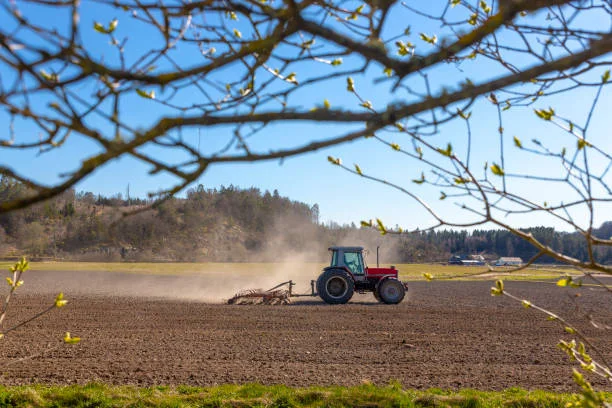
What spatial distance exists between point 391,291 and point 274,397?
13.2 metres

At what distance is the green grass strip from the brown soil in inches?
23.8

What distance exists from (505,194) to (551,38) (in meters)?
1.03

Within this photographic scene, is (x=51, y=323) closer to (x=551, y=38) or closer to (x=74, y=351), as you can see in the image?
(x=74, y=351)

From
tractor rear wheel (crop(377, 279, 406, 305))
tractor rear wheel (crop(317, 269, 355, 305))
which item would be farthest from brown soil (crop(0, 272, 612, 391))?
tractor rear wheel (crop(377, 279, 406, 305))

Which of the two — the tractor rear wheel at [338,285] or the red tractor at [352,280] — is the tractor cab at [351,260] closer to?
the red tractor at [352,280]

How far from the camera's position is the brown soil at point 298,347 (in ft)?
27.3

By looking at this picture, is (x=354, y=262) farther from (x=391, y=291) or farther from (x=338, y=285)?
(x=391, y=291)

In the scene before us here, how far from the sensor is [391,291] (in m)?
19.7

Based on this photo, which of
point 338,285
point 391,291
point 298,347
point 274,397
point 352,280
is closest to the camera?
point 274,397

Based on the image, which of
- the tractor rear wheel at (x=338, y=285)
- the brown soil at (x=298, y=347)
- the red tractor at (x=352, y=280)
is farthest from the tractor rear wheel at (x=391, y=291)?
the brown soil at (x=298, y=347)

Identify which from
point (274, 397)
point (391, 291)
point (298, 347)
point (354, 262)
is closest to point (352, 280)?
point (354, 262)

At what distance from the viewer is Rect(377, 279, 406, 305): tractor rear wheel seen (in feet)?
64.2

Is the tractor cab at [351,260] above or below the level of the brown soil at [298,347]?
above

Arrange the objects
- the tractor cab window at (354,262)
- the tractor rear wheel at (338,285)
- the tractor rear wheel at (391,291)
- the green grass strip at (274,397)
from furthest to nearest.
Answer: the tractor rear wheel at (391,291)
the tractor cab window at (354,262)
the tractor rear wheel at (338,285)
the green grass strip at (274,397)
